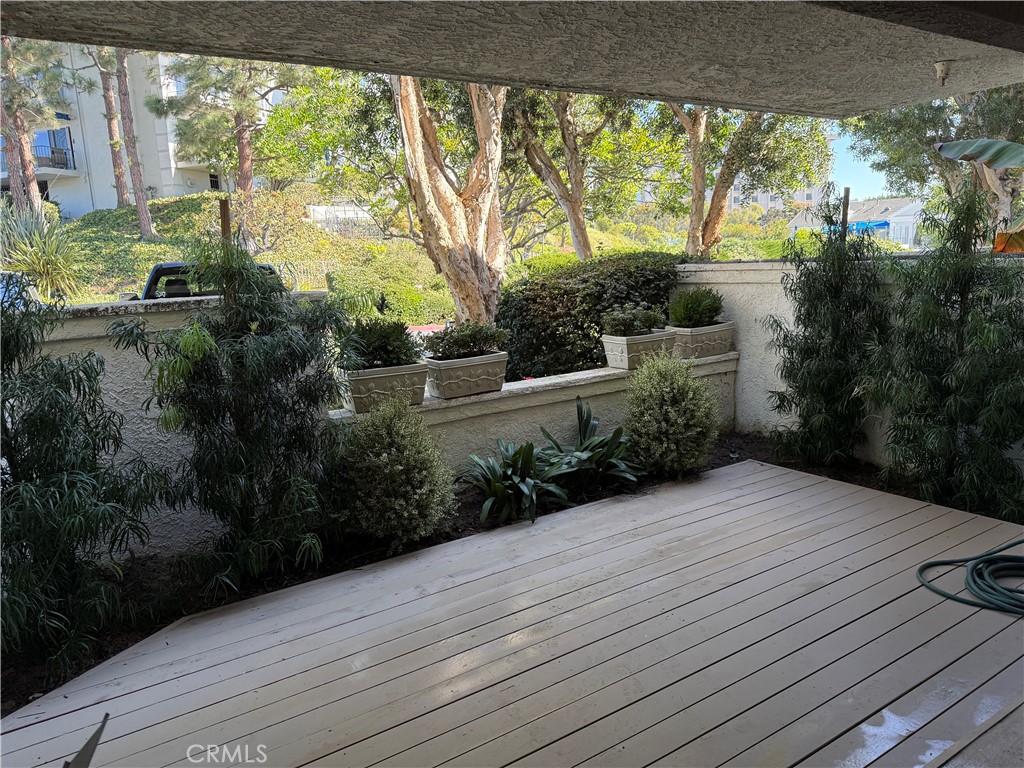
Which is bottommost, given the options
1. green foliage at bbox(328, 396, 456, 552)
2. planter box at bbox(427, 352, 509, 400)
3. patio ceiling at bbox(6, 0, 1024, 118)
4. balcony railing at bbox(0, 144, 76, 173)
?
green foliage at bbox(328, 396, 456, 552)

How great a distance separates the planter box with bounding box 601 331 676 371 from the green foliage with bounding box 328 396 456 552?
78.6 inches

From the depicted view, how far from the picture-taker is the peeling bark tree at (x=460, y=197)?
22.9ft

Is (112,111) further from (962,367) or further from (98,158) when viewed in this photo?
(962,367)

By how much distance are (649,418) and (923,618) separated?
1.95m

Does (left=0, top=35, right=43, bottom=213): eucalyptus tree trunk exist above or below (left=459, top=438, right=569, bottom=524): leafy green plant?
above

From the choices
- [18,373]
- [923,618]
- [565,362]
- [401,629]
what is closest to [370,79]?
[565,362]

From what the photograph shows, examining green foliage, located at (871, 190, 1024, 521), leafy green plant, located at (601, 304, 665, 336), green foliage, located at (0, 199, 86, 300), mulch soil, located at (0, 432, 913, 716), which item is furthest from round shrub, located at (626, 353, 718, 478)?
green foliage, located at (0, 199, 86, 300)

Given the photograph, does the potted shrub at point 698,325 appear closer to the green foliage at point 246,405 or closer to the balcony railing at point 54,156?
the green foliage at point 246,405

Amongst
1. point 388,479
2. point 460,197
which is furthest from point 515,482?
point 460,197

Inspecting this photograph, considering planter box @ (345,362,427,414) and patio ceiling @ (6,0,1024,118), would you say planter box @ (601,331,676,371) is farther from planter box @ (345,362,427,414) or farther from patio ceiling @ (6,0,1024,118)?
patio ceiling @ (6,0,1024,118)

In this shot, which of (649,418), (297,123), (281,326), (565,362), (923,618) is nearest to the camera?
(923,618)

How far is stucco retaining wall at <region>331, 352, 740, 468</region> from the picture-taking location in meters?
4.20

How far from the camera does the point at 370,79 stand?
894 centimetres

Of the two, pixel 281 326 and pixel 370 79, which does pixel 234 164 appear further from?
pixel 281 326
